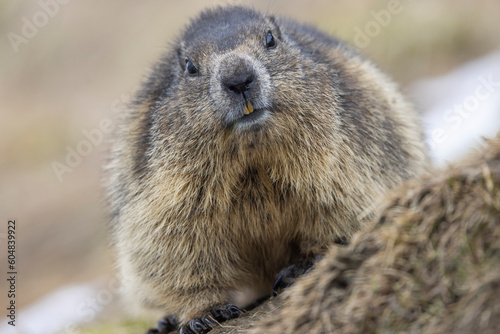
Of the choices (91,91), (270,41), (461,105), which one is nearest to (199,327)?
(270,41)

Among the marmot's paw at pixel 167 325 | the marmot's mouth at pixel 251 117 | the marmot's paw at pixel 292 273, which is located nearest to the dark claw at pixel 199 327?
the marmot's paw at pixel 292 273

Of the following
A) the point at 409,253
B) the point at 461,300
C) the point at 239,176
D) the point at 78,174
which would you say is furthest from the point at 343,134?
the point at 78,174

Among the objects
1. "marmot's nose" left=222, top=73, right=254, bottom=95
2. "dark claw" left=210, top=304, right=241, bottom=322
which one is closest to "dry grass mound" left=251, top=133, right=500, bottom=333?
"marmot's nose" left=222, top=73, right=254, bottom=95

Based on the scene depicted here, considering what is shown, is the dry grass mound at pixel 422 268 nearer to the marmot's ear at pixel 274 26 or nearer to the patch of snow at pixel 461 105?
the marmot's ear at pixel 274 26

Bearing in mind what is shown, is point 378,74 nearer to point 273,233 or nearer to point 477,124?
point 273,233

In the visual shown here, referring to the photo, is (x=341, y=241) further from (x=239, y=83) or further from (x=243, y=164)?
(x=239, y=83)

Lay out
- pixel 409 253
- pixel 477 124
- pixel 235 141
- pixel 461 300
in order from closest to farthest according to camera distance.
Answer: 1. pixel 461 300
2. pixel 409 253
3. pixel 235 141
4. pixel 477 124

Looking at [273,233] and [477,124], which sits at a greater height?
[477,124]

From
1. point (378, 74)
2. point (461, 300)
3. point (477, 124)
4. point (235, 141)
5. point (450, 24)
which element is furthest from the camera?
point (450, 24)
